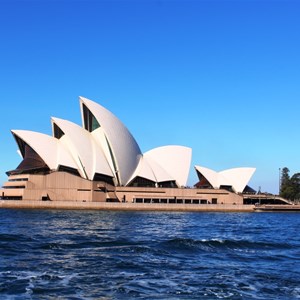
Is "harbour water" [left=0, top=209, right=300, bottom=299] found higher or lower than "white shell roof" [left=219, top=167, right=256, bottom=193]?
lower

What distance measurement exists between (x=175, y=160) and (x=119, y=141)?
14.1m

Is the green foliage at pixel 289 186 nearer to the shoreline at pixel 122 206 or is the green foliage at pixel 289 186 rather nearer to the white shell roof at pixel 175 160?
the shoreline at pixel 122 206

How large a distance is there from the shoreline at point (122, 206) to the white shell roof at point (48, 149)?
237 inches

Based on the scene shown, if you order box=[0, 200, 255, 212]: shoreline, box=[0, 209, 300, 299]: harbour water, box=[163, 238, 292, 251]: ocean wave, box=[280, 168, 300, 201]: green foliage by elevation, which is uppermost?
box=[280, 168, 300, 201]: green foliage

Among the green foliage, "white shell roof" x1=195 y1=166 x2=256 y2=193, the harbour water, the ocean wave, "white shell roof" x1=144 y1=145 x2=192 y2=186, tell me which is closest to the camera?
the harbour water

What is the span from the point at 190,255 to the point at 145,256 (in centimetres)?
185

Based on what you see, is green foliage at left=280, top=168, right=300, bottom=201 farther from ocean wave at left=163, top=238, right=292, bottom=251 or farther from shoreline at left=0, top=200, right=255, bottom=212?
ocean wave at left=163, top=238, right=292, bottom=251

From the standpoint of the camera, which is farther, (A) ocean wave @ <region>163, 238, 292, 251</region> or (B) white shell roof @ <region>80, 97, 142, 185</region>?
(B) white shell roof @ <region>80, 97, 142, 185</region>

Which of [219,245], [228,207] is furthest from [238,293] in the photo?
[228,207]

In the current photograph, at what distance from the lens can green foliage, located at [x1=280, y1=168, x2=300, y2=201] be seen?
10291cm

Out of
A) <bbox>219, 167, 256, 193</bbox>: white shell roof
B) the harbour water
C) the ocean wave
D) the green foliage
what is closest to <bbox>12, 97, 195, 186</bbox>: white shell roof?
<bbox>219, 167, 256, 193</bbox>: white shell roof

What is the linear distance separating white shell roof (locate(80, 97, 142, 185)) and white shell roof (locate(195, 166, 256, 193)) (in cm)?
1527

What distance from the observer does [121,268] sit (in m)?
14.0

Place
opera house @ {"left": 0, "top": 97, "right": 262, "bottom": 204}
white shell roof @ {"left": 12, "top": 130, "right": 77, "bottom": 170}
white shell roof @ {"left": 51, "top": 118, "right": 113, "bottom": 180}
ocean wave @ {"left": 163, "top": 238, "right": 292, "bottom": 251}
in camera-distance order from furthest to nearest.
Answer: opera house @ {"left": 0, "top": 97, "right": 262, "bottom": 204}, white shell roof @ {"left": 12, "top": 130, "right": 77, "bottom": 170}, white shell roof @ {"left": 51, "top": 118, "right": 113, "bottom": 180}, ocean wave @ {"left": 163, "top": 238, "right": 292, "bottom": 251}
